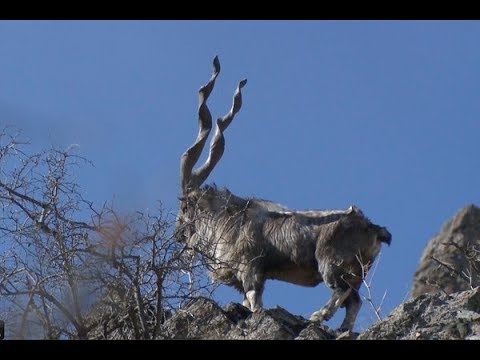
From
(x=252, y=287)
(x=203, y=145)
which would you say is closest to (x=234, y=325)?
(x=252, y=287)

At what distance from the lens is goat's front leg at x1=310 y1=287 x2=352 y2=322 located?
12.0 meters

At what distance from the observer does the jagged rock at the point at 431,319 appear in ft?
22.7

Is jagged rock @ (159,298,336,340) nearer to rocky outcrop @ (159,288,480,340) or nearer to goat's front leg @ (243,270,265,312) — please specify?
rocky outcrop @ (159,288,480,340)

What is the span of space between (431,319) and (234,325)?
1475 mm

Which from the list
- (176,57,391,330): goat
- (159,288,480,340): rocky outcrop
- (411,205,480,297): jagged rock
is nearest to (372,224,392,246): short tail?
(176,57,391,330): goat

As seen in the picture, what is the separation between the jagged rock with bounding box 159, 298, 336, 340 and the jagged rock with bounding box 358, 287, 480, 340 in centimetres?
55

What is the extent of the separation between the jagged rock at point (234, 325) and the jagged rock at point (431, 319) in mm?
550

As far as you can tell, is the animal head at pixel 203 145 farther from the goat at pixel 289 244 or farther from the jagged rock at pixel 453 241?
the jagged rock at pixel 453 241

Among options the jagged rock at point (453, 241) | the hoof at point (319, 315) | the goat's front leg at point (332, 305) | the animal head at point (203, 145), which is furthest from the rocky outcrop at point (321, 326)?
the jagged rock at point (453, 241)

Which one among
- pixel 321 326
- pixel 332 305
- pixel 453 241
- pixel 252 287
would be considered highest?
pixel 453 241

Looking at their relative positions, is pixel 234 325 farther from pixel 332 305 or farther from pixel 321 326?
pixel 332 305

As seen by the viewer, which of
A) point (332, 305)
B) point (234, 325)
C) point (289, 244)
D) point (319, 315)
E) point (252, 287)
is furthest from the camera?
point (289, 244)

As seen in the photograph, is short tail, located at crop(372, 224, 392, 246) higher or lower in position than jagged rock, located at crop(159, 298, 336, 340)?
higher

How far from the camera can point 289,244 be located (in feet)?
43.6
